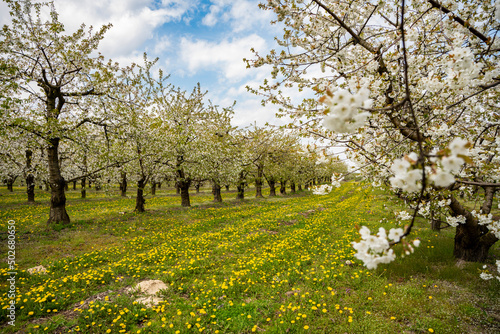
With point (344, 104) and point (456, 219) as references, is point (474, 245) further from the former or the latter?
point (344, 104)

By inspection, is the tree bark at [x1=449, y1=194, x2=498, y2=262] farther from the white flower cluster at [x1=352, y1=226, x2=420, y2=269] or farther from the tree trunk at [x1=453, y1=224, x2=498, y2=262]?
the white flower cluster at [x1=352, y1=226, x2=420, y2=269]

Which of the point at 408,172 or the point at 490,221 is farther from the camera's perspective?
the point at 490,221

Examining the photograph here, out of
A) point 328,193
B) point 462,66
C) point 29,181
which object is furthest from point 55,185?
point 29,181

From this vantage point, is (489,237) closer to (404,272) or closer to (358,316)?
(404,272)

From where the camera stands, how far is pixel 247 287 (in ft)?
20.8

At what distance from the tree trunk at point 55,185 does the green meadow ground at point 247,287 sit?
72.1 inches

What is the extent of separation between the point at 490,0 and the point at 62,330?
37.5 ft

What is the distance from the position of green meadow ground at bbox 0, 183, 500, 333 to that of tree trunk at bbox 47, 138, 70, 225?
72.1 inches

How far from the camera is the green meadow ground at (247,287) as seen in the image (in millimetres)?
4820

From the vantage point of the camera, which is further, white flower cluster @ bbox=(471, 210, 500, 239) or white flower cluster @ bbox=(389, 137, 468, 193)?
white flower cluster @ bbox=(471, 210, 500, 239)

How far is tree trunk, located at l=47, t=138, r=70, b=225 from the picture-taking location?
40.6ft

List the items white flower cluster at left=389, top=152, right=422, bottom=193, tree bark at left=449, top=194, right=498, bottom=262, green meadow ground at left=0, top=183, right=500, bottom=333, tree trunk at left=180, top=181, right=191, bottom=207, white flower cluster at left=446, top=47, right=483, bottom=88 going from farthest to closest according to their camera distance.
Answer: tree trunk at left=180, top=181, right=191, bottom=207 < tree bark at left=449, top=194, right=498, bottom=262 < green meadow ground at left=0, top=183, right=500, bottom=333 < white flower cluster at left=446, top=47, right=483, bottom=88 < white flower cluster at left=389, top=152, right=422, bottom=193

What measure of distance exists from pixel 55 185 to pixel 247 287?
494 inches

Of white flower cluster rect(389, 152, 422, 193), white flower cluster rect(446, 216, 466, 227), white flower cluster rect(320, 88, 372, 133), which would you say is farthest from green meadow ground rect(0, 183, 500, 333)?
white flower cluster rect(320, 88, 372, 133)
